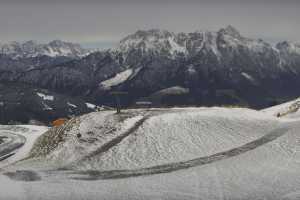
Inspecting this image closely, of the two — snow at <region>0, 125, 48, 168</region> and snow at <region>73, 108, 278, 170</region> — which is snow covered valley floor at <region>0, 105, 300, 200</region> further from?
snow at <region>0, 125, 48, 168</region>

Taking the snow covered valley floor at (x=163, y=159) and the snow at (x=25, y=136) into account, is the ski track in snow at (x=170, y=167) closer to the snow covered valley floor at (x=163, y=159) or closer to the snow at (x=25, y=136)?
the snow covered valley floor at (x=163, y=159)

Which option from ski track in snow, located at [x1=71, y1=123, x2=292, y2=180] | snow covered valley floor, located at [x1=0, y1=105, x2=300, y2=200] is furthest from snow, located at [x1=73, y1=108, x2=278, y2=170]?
ski track in snow, located at [x1=71, y1=123, x2=292, y2=180]

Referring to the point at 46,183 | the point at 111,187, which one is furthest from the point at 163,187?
the point at 46,183

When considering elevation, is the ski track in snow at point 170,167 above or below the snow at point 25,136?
above

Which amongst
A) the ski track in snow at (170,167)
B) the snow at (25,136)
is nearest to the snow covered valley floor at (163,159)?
the ski track in snow at (170,167)

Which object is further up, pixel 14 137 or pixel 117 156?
pixel 117 156

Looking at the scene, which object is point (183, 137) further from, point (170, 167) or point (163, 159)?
point (170, 167)

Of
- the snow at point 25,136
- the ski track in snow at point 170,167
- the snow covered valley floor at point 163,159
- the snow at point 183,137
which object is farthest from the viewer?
the snow at point 25,136

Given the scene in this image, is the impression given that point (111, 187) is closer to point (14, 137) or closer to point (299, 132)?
point (299, 132)

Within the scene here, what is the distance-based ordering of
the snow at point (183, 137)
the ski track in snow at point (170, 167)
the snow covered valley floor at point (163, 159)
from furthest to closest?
the snow at point (183, 137) → the ski track in snow at point (170, 167) → the snow covered valley floor at point (163, 159)
